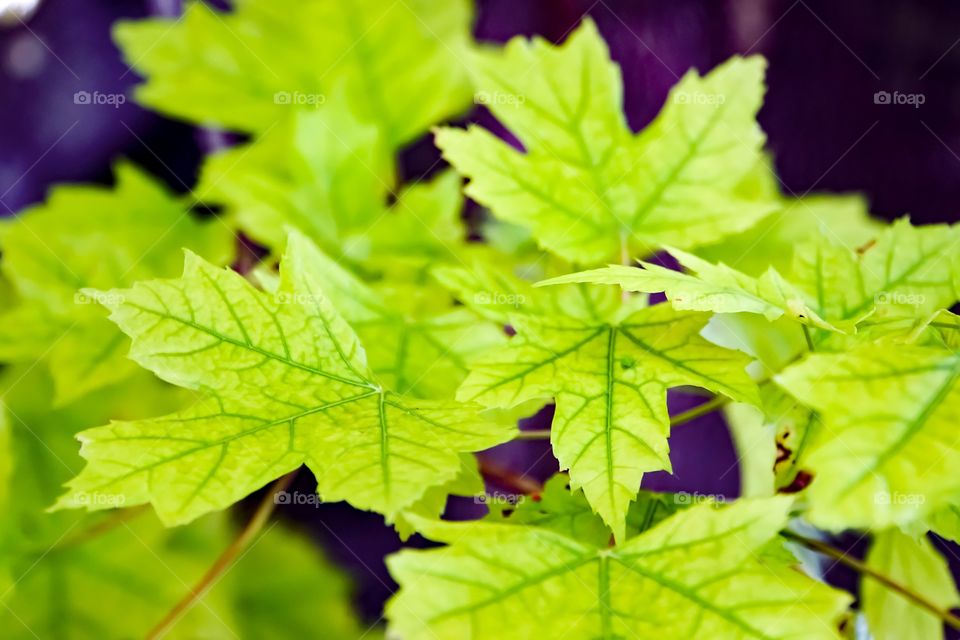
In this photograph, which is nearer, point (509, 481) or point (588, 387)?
point (588, 387)

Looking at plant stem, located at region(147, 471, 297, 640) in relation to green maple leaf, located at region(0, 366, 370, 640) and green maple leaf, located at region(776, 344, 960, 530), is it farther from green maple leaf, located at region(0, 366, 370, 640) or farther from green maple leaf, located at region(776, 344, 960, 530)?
green maple leaf, located at region(776, 344, 960, 530)

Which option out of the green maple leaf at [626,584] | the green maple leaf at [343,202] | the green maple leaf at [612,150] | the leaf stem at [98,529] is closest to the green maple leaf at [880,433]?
the green maple leaf at [626,584]

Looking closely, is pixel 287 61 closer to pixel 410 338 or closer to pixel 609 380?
pixel 410 338

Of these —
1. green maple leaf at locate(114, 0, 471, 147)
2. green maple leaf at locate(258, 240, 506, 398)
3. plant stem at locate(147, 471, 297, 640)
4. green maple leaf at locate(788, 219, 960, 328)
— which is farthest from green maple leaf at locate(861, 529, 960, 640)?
green maple leaf at locate(114, 0, 471, 147)

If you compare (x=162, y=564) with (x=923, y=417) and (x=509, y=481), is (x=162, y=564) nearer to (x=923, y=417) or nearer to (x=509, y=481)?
(x=509, y=481)

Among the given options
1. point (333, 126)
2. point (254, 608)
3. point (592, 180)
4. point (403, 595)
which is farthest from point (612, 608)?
point (254, 608)

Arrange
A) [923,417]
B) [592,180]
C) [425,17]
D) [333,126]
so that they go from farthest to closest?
1. [425,17]
2. [333,126]
3. [592,180]
4. [923,417]
